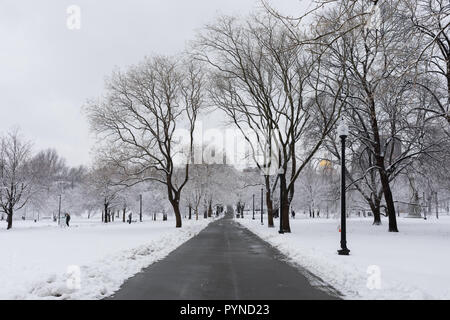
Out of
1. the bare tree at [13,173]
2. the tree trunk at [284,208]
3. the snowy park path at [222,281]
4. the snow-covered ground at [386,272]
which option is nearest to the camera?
the snow-covered ground at [386,272]

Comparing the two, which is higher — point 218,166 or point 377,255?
point 218,166

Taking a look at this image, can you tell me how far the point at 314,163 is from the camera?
32.4m

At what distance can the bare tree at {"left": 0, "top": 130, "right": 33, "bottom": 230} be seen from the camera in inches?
1628

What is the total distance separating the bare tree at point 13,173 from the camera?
136 ft

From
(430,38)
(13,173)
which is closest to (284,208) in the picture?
(430,38)

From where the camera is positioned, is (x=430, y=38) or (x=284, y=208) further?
(x=284, y=208)

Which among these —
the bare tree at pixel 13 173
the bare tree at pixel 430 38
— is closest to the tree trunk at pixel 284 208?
the bare tree at pixel 430 38

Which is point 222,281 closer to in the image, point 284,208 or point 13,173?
point 284,208

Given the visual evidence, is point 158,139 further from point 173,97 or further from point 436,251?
point 436,251

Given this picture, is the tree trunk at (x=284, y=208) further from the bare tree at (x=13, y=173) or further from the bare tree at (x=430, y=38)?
the bare tree at (x=13, y=173)

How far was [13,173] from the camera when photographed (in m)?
41.6

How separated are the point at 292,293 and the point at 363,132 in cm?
2204

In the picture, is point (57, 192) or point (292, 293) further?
point (57, 192)
